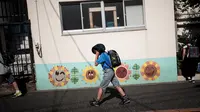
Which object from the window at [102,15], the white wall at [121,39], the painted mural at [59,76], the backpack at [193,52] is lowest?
the painted mural at [59,76]

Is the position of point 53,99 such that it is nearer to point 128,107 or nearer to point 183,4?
point 128,107

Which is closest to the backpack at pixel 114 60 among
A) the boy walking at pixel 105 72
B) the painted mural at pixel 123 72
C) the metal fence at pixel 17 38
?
the boy walking at pixel 105 72

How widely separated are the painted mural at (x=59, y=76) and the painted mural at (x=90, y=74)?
0.59 metres

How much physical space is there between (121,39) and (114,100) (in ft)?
7.97

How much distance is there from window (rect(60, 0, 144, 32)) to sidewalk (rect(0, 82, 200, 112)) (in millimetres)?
2245

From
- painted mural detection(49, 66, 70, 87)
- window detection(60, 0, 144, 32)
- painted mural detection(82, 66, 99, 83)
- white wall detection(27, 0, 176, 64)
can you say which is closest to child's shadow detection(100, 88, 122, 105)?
painted mural detection(82, 66, 99, 83)

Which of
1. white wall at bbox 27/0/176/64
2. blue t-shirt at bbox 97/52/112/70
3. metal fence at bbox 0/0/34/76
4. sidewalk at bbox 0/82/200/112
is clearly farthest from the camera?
metal fence at bbox 0/0/34/76

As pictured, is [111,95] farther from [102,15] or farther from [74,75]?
[102,15]

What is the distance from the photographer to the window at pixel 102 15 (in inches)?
344

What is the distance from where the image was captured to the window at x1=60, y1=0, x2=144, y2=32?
8734mm

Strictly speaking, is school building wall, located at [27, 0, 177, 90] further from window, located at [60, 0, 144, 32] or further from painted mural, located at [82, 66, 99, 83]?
window, located at [60, 0, 144, 32]

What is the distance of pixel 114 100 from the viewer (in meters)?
7.00

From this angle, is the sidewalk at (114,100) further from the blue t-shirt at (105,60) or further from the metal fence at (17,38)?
the metal fence at (17,38)

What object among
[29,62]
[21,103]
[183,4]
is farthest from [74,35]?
[183,4]
